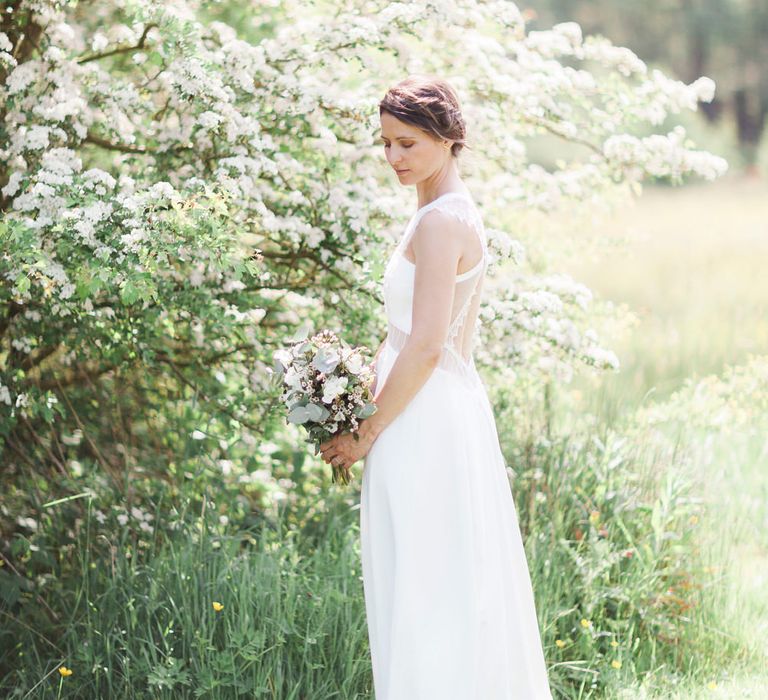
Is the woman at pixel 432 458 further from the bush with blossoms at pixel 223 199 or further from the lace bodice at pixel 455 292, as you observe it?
the bush with blossoms at pixel 223 199

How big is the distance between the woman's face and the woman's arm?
170 millimetres

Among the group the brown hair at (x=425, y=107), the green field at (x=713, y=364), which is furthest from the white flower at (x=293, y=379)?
the green field at (x=713, y=364)

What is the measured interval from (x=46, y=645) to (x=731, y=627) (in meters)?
2.92

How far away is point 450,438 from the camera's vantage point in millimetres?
3180

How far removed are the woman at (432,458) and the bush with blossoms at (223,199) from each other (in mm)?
541

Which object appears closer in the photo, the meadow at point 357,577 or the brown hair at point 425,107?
the brown hair at point 425,107

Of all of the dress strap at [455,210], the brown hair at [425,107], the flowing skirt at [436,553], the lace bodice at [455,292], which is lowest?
the flowing skirt at [436,553]

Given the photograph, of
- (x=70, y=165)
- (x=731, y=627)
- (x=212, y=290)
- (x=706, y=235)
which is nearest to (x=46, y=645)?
(x=212, y=290)

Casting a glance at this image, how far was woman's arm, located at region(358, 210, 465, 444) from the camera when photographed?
2977 millimetres

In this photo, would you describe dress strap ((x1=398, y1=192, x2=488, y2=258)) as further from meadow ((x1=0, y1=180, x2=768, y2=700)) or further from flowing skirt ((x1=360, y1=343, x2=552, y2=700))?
meadow ((x1=0, y1=180, x2=768, y2=700))

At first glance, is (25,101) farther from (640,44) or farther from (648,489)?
(640,44)

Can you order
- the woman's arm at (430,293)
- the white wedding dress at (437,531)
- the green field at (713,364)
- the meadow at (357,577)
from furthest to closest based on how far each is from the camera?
the green field at (713,364)
the meadow at (357,577)
the white wedding dress at (437,531)
the woman's arm at (430,293)

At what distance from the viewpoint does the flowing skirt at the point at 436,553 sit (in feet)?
10.2

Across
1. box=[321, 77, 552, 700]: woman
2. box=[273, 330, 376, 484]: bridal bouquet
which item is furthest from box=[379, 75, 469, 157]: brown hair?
box=[273, 330, 376, 484]: bridal bouquet
